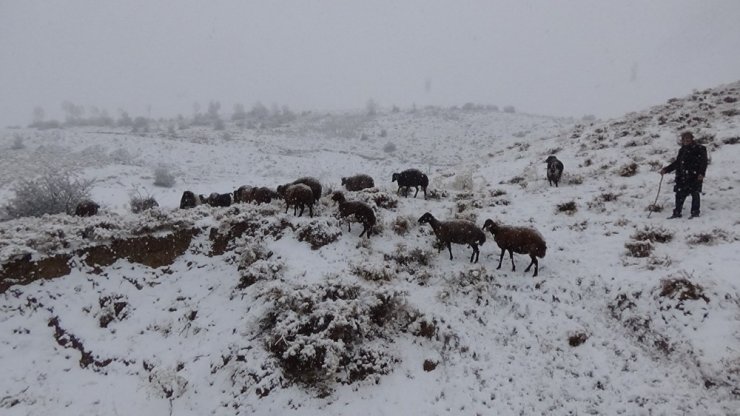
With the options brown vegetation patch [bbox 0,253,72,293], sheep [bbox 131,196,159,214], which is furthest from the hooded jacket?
sheep [bbox 131,196,159,214]

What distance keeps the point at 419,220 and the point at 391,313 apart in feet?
10.7

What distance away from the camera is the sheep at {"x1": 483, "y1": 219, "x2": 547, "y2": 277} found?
9484 millimetres

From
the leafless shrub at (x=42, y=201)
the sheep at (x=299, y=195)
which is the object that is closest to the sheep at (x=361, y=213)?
the sheep at (x=299, y=195)

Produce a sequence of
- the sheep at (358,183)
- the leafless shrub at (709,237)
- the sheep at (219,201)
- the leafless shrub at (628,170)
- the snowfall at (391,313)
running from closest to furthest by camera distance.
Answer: the snowfall at (391,313) → the leafless shrub at (709,237) → the leafless shrub at (628,170) → the sheep at (219,201) → the sheep at (358,183)

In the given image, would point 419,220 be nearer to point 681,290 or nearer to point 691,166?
point 681,290

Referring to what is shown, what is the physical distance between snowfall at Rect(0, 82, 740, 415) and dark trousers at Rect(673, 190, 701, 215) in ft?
1.29

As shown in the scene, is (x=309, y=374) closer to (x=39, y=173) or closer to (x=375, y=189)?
(x=375, y=189)

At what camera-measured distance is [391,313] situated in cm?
880

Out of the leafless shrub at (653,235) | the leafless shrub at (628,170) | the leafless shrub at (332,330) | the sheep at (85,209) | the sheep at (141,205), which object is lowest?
the leafless shrub at (332,330)

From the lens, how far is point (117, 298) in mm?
9961

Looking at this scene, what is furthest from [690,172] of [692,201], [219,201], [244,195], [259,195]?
[219,201]

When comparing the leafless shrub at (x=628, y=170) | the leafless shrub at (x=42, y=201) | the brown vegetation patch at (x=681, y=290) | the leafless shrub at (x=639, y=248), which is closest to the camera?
the brown vegetation patch at (x=681, y=290)

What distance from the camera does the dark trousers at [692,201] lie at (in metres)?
10.5

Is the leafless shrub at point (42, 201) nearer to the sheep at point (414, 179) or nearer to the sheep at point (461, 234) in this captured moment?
the sheep at point (414, 179)
